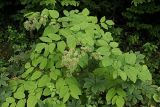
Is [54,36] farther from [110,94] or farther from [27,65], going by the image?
[110,94]

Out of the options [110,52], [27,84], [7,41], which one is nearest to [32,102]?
[27,84]

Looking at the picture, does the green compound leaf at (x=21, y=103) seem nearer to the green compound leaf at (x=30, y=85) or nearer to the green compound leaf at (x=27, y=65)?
the green compound leaf at (x=30, y=85)

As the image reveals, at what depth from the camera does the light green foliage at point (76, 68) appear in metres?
3.94

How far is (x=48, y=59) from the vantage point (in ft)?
13.7

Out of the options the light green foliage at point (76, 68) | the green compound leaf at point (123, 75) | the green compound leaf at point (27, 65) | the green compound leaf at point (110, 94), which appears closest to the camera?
the green compound leaf at point (123, 75)

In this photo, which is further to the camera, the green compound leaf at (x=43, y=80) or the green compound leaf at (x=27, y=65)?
the green compound leaf at (x=27, y=65)

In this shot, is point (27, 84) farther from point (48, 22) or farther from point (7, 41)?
point (7, 41)

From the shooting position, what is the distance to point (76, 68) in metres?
4.15

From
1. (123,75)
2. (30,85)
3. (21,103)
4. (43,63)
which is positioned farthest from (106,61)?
(21,103)

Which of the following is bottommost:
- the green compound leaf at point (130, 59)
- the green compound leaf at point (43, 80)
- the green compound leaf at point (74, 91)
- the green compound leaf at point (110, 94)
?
the green compound leaf at point (110, 94)

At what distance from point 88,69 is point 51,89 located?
0.52 m

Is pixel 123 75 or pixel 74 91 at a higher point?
pixel 123 75

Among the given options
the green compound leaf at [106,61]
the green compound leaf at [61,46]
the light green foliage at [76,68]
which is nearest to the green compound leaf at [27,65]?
the light green foliage at [76,68]

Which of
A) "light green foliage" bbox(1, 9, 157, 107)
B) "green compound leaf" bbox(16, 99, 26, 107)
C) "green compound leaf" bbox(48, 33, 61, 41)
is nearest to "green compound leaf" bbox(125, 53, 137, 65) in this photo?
"light green foliage" bbox(1, 9, 157, 107)
